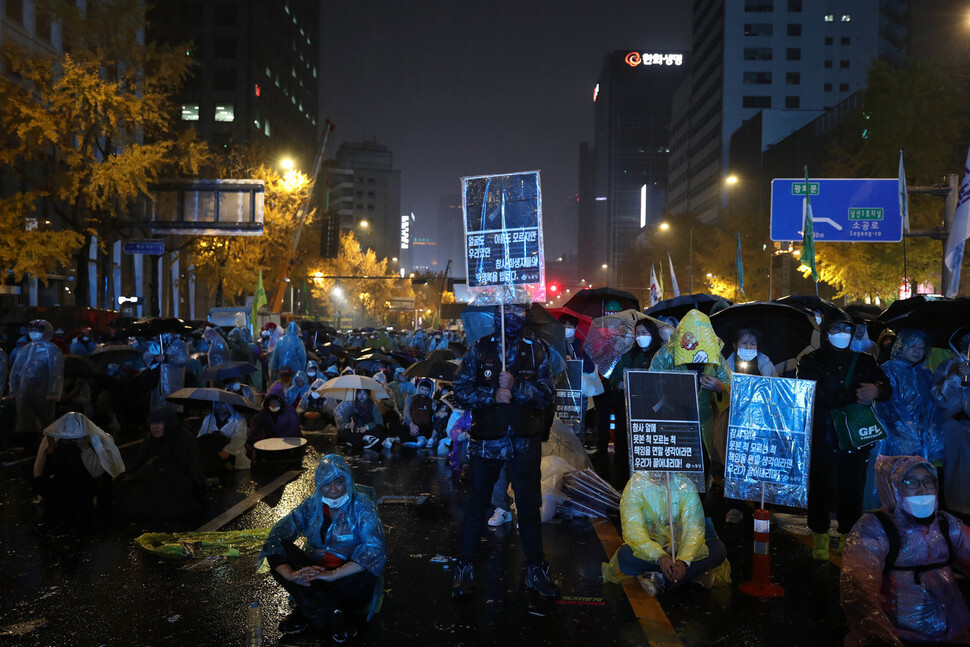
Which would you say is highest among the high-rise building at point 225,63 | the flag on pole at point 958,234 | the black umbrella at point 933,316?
the high-rise building at point 225,63

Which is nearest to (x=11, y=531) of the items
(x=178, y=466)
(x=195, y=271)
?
(x=178, y=466)

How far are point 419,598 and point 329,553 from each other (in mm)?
917

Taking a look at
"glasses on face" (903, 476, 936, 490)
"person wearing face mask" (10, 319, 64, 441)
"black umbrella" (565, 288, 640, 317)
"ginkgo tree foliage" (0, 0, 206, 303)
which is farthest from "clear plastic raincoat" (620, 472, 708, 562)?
"ginkgo tree foliage" (0, 0, 206, 303)

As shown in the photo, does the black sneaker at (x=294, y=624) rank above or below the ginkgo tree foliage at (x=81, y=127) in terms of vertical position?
below

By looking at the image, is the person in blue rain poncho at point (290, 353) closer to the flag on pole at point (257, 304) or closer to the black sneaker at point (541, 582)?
the flag on pole at point (257, 304)

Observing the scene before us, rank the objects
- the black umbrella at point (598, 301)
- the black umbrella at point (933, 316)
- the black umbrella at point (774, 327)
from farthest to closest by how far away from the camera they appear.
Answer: the black umbrella at point (598, 301) < the black umbrella at point (774, 327) < the black umbrella at point (933, 316)

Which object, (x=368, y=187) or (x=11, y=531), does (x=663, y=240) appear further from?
(x=368, y=187)

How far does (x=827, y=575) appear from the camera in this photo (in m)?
6.30

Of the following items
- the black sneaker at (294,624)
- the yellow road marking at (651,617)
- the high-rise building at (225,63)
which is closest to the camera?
the yellow road marking at (651,617)

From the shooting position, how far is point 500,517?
7.98 m

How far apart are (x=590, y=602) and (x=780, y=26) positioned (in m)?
103

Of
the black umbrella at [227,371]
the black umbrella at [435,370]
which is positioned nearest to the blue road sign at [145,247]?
the black umbrella at [227,371]

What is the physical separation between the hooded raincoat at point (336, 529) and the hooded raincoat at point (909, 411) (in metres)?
4.53

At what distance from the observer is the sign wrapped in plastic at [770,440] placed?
6371 millimetres
